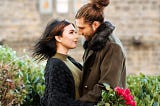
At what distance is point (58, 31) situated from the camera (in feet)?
17.8

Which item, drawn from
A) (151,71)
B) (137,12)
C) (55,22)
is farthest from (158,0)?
(55,22)

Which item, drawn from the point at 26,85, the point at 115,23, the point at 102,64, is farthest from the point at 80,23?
the point at 115,23

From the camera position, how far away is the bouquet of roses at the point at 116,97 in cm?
497

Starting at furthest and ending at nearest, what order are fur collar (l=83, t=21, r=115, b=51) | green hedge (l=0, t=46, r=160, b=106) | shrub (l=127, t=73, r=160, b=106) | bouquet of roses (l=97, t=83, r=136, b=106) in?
green hedge (l=0, t=46, r=160, b=106) → shrub (l=127, t=73, r=160, b=106) → fur collar (l=83, t=21, r=115, b=51) → bouquet of roses (l=97, t=83, r=136, b=106)

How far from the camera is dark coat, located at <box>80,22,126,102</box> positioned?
5016mm

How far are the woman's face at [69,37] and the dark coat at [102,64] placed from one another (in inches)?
7.3

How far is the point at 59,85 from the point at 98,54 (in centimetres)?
41

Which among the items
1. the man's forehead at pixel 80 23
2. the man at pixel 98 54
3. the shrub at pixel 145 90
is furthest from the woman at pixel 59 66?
the shrub at pixel 145 90

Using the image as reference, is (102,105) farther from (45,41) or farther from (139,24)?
(139,24)

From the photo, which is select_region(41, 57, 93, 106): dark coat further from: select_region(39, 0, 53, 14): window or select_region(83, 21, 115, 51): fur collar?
select_region(39, 0, 53, 14): window

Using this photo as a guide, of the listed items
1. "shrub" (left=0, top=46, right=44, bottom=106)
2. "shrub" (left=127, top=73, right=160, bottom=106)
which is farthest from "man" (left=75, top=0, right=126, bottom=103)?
"shrub" (left=0, top=46, right=44, bottom=106)

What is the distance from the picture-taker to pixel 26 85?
6906 mm

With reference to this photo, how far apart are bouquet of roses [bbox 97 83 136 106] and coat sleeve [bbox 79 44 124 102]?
0.05 m

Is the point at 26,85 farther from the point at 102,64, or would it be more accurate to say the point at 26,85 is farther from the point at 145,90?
the point at 102,64
